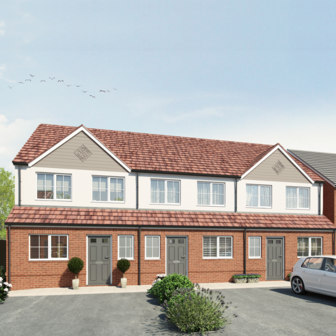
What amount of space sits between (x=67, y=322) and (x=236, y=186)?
42.9ft

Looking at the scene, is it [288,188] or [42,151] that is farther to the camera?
[288,188]

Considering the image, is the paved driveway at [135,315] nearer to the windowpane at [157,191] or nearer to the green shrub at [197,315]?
the green shrub at [197,315]

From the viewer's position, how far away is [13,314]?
11625 millimetres

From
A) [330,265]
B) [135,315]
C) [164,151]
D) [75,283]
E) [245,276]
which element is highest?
[164,151]

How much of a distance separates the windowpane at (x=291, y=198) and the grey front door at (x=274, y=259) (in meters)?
2.70

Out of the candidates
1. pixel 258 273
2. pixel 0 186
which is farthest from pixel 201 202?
pixel 0 186

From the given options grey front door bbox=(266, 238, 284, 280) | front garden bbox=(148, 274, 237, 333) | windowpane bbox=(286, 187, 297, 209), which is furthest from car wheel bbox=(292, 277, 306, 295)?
windowpane bbox=(286, 187, 297, 209)

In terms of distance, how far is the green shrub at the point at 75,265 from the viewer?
1623cm

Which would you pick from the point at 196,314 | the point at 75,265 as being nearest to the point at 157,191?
the point at 75,265

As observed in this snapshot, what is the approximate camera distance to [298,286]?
15.1 metres

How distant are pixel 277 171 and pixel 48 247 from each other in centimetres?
1465

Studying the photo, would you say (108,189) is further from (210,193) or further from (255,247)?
(255,247)

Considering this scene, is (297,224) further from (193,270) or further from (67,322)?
(67,322)

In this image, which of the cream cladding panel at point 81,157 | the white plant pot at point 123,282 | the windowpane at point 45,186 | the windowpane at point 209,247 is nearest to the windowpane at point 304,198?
the windowpane at point 209,247
